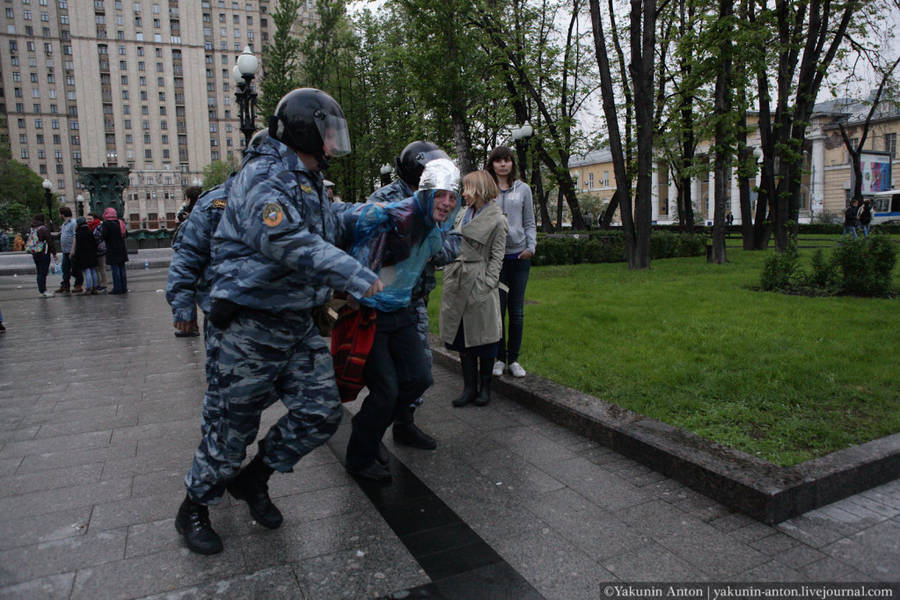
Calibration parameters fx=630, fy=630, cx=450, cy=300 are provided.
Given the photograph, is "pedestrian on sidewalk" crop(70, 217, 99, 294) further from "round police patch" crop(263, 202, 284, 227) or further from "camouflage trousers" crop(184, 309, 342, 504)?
"round police patch" crop(263, 202, 284, 227)

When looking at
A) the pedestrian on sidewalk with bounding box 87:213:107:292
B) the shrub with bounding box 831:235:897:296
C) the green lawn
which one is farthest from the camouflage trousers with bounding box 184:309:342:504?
the pedestrian on sidewalk with bounding box 87:213:107:292

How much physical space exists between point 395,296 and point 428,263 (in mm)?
414

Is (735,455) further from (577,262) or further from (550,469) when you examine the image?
(577,262)

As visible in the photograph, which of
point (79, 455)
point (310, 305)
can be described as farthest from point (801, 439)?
point (79, 455)

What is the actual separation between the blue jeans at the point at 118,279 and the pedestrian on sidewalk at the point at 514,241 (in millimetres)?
12344

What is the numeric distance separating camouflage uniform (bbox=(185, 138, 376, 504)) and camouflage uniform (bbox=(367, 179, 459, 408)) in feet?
3.10

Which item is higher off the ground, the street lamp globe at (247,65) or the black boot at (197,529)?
the street lamp globe at (247,65)

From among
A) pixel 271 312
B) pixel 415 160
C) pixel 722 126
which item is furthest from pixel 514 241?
pixel 722 126

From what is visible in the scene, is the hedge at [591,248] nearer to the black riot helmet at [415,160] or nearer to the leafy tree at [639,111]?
the leafy tree at [639,111]

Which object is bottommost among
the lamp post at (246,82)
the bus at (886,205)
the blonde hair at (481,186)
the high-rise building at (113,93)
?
the blonde hair at (481,186)

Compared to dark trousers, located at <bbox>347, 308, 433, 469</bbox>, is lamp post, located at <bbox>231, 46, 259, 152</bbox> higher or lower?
higher

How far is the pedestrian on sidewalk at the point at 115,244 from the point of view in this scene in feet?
46.4

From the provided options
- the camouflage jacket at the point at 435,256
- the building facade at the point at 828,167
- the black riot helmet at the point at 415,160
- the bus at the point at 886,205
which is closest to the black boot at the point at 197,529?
the camouflage jacket at the point at 435,256

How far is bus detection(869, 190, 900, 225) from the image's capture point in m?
43.3
